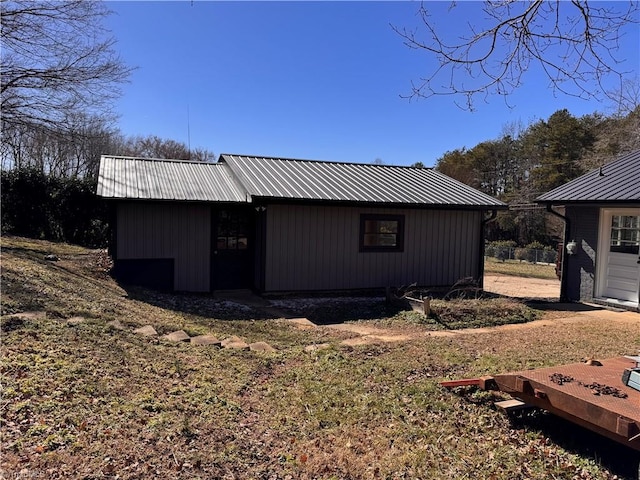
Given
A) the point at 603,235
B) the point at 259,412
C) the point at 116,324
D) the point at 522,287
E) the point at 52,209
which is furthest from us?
the point at 52,209

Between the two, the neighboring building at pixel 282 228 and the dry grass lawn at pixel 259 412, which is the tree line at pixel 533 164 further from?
the dry grass lawn at pixel 259 412

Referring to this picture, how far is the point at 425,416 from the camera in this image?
407 centimetres

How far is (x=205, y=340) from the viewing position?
629 centimetres

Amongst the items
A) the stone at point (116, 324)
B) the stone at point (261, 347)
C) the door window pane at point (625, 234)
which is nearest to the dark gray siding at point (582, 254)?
the door window pane at point (625, 234)

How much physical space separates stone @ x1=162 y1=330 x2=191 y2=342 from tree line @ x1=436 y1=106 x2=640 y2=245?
2392 cm

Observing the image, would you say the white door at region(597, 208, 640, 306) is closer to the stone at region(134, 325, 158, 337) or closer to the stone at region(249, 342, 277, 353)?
the stone at region(249, 342, 277, 353)

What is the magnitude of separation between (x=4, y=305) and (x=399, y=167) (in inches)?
458

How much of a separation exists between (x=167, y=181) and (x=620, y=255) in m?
10.7

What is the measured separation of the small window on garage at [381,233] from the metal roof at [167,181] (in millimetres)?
2959

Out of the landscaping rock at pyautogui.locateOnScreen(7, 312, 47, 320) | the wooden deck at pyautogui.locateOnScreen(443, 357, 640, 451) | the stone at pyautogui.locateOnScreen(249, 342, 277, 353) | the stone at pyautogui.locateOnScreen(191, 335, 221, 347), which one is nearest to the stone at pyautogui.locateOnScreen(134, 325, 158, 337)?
the stone at pyautogui.locateOnScreen(191, 335, 221, 347)

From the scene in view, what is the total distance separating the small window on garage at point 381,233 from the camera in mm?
11436

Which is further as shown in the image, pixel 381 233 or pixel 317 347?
pixel 381 233

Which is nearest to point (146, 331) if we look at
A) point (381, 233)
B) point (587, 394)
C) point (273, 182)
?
point (587, 394)

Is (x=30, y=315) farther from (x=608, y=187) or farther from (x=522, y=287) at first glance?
(x=522, y=287)
